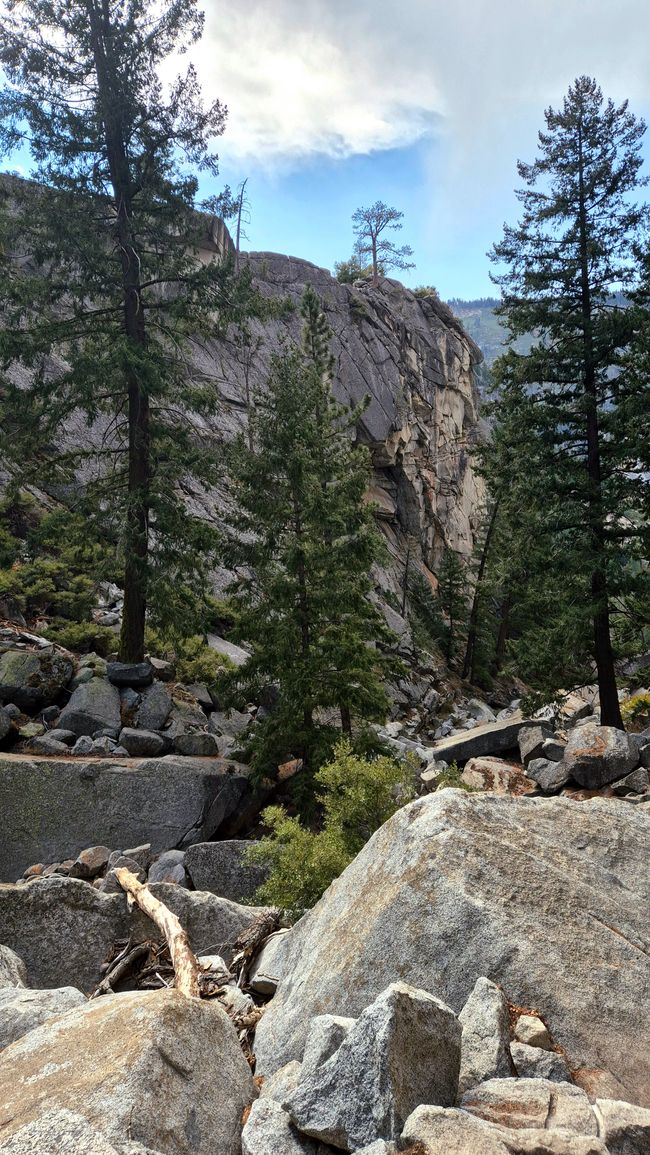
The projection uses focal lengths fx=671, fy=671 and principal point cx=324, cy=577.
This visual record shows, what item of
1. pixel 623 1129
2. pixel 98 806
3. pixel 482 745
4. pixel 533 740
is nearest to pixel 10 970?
pixel 623 1129

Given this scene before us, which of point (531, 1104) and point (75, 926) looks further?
point (75, 926)

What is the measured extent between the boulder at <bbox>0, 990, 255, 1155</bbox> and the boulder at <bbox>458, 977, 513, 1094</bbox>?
3.94 feet

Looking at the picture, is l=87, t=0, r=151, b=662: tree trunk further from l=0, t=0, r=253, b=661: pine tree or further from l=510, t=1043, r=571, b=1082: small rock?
l=510, t=1043, r=571, b=1082: small rock

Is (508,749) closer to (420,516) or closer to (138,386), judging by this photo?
(138,386)

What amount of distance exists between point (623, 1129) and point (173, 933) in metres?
3.67

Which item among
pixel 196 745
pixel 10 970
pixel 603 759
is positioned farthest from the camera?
pixel 196 745

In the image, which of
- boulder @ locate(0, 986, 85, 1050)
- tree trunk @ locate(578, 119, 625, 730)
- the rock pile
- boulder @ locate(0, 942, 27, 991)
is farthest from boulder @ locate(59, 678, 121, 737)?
tree trunk @ locate(578, 119, 625, 730)

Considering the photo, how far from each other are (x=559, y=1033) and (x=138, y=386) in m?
13.5

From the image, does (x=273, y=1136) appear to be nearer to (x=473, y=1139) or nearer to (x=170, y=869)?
(x=473, y=1139)

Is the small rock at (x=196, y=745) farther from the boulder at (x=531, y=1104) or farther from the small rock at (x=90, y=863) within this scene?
the boulder at (x=531, y=1104)

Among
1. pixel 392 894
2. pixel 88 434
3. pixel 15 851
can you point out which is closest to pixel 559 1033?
pixel 392 894

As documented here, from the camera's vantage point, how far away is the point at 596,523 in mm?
14930

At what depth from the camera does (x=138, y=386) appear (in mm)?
14305

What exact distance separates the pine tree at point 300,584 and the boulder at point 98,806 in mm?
1768
